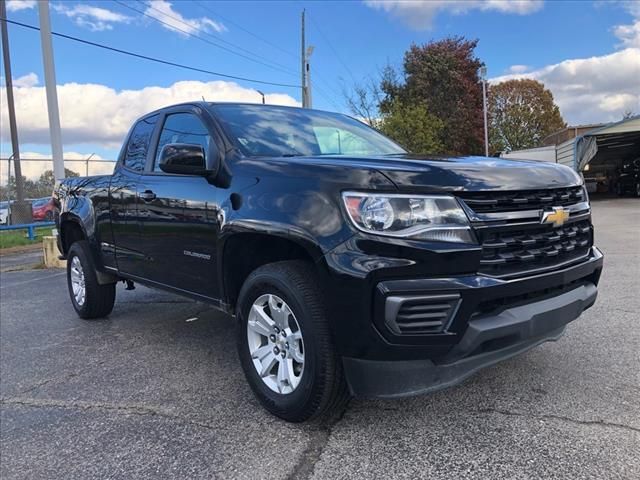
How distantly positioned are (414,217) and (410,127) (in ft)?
80.1

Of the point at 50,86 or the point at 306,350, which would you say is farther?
the point at 50,86

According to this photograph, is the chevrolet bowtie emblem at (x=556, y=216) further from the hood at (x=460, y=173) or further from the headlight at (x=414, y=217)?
the headlight at (x=414, y=217)

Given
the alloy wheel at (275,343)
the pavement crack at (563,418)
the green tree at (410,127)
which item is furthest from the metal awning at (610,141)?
the alloy wheel at (275,343)

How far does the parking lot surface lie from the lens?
264 centimetres

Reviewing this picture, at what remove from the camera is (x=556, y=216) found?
9.59 feet

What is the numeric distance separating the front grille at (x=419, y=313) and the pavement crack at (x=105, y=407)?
1.34m

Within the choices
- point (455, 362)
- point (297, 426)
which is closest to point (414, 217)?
point (455, 362)

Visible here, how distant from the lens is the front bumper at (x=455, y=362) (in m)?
2.57

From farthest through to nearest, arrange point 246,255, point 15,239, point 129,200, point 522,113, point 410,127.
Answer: point 522,113
point 410,127
point 15,239
point 129,200
point 246,255

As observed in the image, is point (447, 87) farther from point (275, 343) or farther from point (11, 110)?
point (275, 343)

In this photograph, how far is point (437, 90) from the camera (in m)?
35.4

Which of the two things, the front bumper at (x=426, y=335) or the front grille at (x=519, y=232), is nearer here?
the front bumper at (x=426, y=335)

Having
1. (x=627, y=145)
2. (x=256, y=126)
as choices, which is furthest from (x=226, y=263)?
(x=627, y=145)

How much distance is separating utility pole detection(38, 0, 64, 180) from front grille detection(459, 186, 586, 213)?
957 cm
